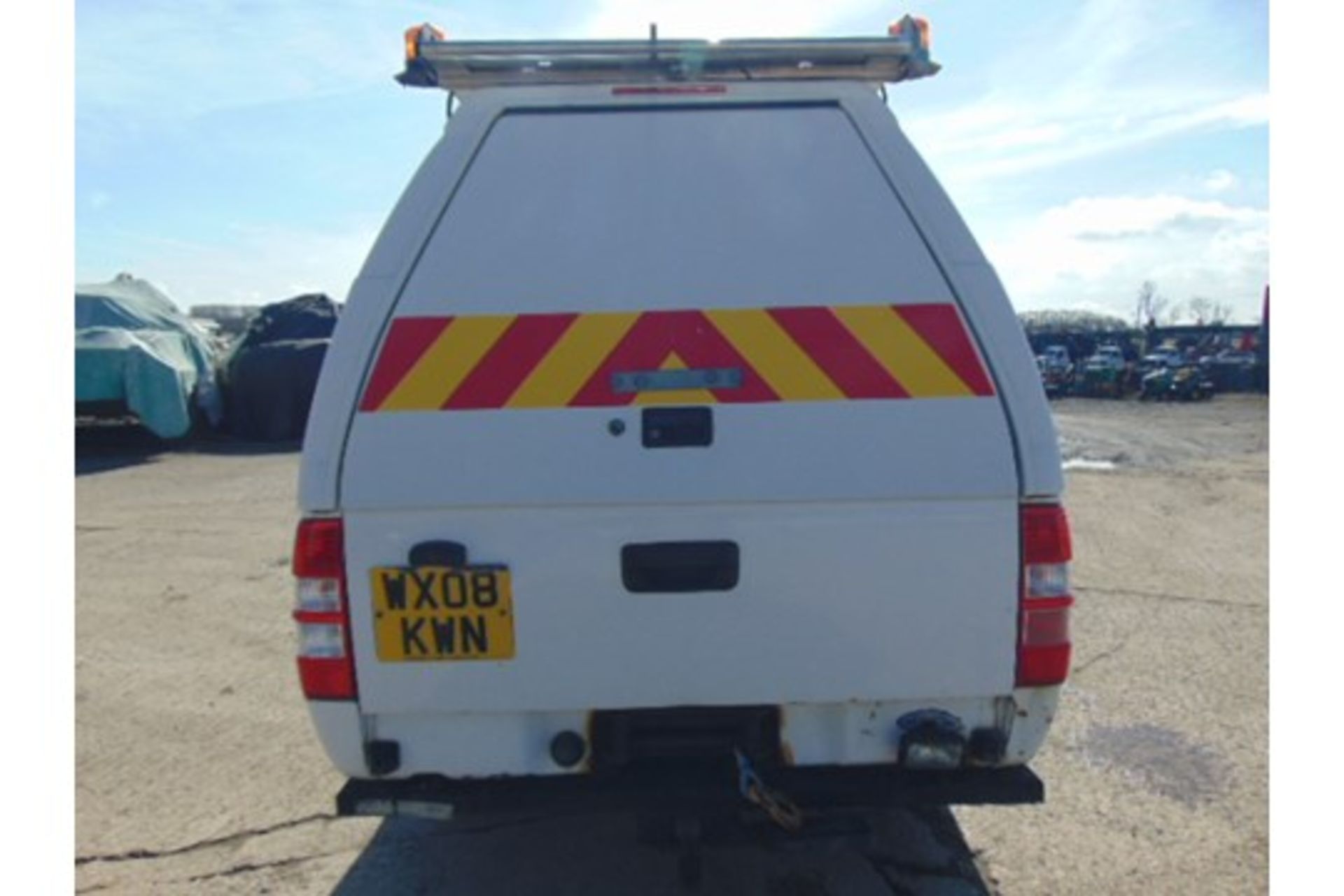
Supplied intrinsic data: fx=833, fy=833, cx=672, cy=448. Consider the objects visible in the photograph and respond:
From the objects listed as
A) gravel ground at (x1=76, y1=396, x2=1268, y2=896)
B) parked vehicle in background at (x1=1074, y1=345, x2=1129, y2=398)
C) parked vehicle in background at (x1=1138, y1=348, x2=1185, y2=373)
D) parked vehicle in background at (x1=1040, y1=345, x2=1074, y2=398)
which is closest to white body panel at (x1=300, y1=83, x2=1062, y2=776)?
gravel ground at (x1=76, y1=396, x2=1268, y2=896)

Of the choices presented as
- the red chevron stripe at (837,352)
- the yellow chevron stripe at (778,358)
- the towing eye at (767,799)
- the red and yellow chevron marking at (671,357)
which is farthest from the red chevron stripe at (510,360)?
the towing eye at (767,799)

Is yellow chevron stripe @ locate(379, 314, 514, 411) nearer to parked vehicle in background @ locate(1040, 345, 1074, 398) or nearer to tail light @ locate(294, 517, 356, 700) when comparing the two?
tail light @ locate(294, 517, 356, 700)

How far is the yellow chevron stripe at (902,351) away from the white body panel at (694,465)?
0.04 metres

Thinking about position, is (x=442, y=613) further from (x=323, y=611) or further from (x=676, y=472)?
(x=676, y=472)

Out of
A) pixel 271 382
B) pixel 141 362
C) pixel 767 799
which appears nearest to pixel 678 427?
pixel 767 799

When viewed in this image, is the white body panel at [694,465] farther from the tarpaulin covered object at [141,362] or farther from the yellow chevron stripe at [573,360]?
the tarpaulin covered object at [141,362]

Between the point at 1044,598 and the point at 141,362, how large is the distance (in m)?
14.7

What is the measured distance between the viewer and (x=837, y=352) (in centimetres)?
225

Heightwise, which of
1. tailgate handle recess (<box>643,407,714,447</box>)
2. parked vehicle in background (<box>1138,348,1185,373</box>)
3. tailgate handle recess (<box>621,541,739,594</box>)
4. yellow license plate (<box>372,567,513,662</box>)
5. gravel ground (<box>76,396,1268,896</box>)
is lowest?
gravel ground (<box>76,396,1268,896</box>)

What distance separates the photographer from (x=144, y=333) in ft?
46.3

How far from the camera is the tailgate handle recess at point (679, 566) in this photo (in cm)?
226

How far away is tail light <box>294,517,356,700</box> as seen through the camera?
88.3 inches

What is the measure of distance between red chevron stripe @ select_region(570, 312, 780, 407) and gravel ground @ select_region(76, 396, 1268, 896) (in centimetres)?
161

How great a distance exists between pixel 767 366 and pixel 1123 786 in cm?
264
